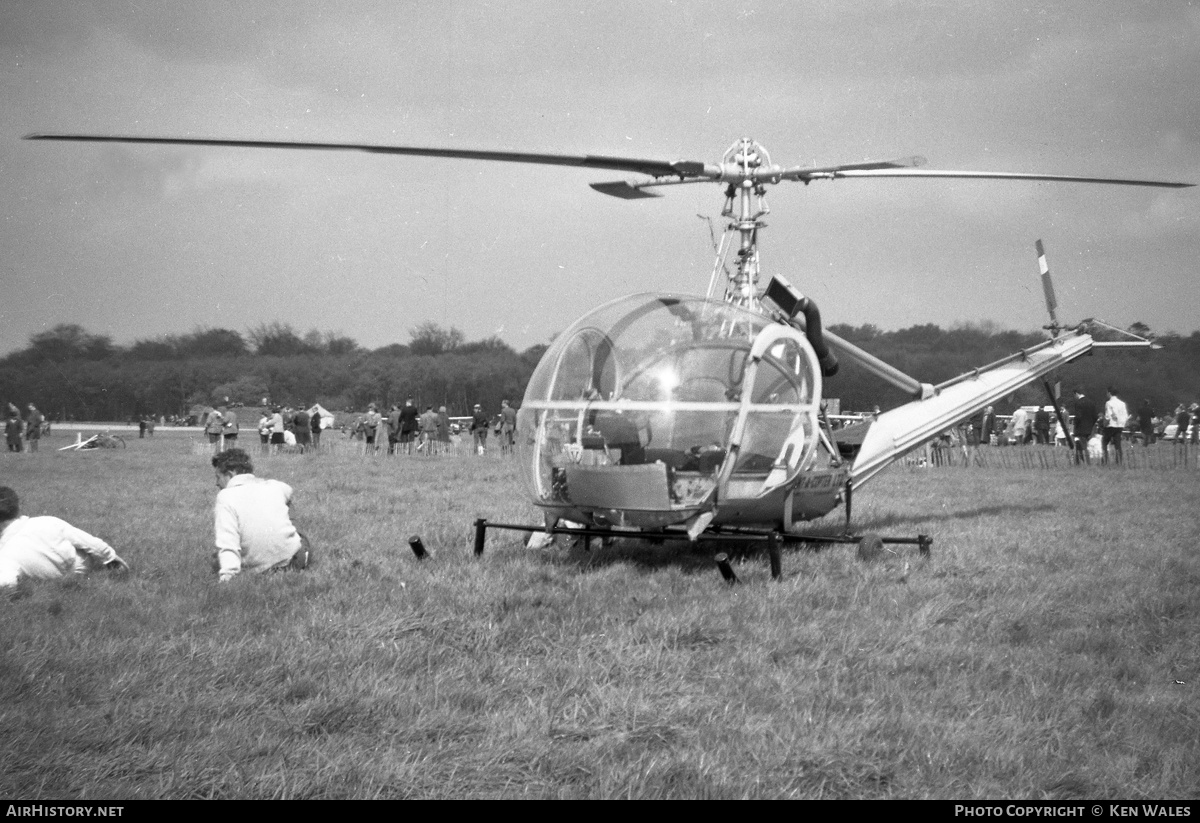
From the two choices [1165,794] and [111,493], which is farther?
[111,493]

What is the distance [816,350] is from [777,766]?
207 inches

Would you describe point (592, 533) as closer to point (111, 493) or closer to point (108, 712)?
point (108, 712)

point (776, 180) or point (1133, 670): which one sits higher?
point (776, 180)

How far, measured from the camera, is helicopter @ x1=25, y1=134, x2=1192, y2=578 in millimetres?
7527

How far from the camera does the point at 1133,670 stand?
217 inches

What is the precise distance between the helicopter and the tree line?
12.0 feet

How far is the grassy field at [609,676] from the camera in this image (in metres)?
4.02

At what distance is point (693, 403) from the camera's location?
749cm

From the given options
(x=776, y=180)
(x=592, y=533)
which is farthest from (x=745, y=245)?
(x=592, y=533)

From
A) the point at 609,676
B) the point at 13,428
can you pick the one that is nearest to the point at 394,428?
the point at 13,428

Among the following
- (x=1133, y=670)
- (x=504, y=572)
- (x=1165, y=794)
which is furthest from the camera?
(x=504, y=572)

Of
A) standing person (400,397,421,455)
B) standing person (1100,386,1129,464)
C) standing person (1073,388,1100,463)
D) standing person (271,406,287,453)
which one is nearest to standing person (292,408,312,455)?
standing person (271,406,287,453)

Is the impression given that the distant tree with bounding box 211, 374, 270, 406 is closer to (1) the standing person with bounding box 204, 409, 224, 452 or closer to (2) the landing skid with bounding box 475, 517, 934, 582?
(1) the standing person with bounding box 204, 409, 224, 452

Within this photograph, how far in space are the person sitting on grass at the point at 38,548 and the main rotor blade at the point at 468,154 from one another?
2.82 meters
